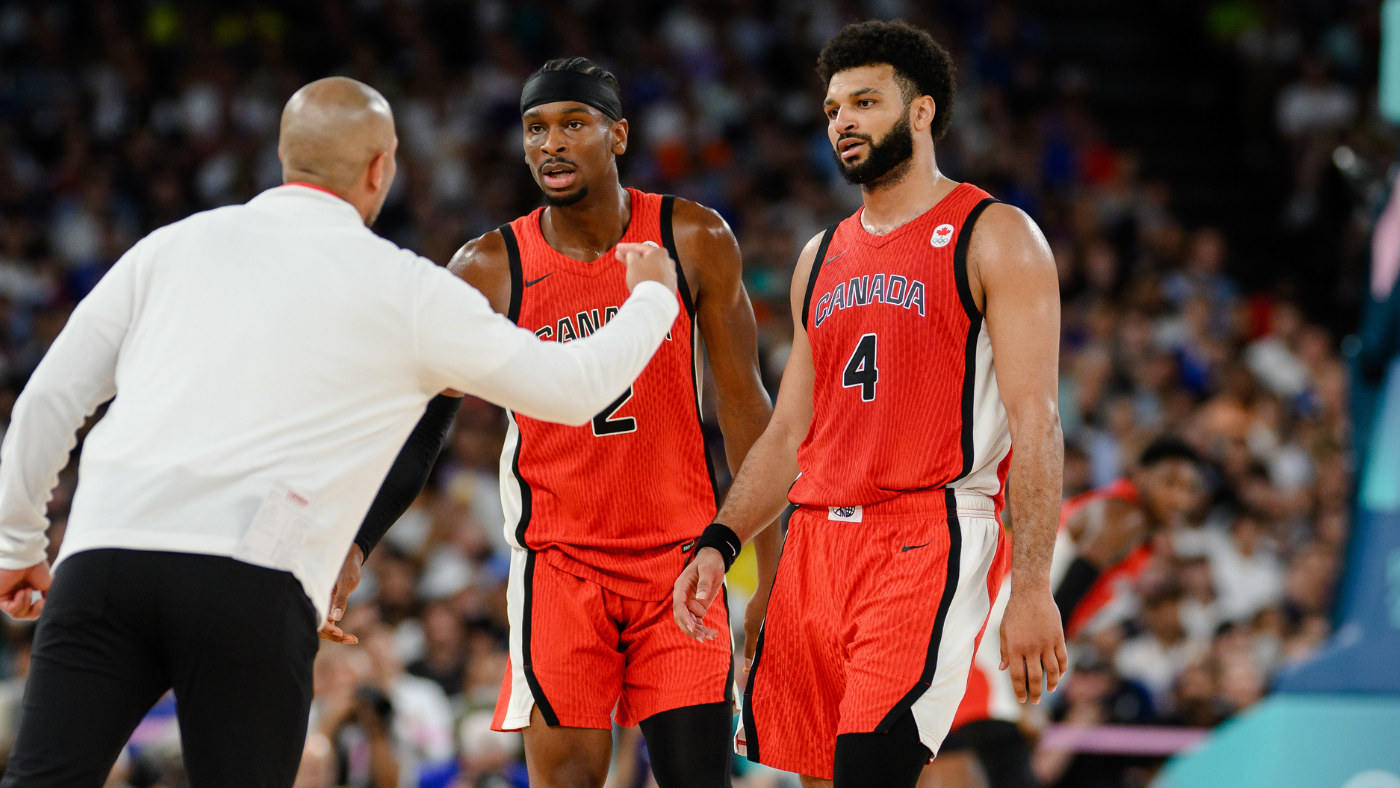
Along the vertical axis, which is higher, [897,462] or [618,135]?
[618,135]

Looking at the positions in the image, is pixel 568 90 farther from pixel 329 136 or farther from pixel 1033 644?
pixel 1033 644

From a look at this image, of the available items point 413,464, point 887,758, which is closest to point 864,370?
point 887,758

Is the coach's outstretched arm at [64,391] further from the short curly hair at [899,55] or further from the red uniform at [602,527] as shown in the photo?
the short curly hair at [899,55]

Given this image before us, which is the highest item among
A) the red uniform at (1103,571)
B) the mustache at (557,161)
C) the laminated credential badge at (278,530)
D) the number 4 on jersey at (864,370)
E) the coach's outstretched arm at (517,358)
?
the mustache at (557,161)

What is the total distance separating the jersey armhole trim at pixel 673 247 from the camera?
4797mm

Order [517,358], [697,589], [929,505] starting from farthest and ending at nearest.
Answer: [697,589]
[929,505]
[517,358]

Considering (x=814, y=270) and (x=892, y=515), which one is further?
(x=814, y=270)

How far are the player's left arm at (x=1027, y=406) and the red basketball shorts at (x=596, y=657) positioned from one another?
1036 mm

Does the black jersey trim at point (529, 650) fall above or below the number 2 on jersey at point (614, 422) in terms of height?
below

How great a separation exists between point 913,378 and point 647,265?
833 millimetres

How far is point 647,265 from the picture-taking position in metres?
4.14

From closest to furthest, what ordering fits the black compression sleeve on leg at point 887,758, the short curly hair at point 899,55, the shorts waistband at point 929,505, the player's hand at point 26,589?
1. the player's hand at point 26,589
2. the black compression sleeve on leg at point 887,758
3. the shorts waistband at point 929,505
4. the short curly hair at point 899,55

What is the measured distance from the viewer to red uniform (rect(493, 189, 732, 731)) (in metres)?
4.56

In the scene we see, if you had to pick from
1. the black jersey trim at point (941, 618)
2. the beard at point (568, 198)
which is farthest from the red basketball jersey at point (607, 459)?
the black jersey trim at point (941, 618)
